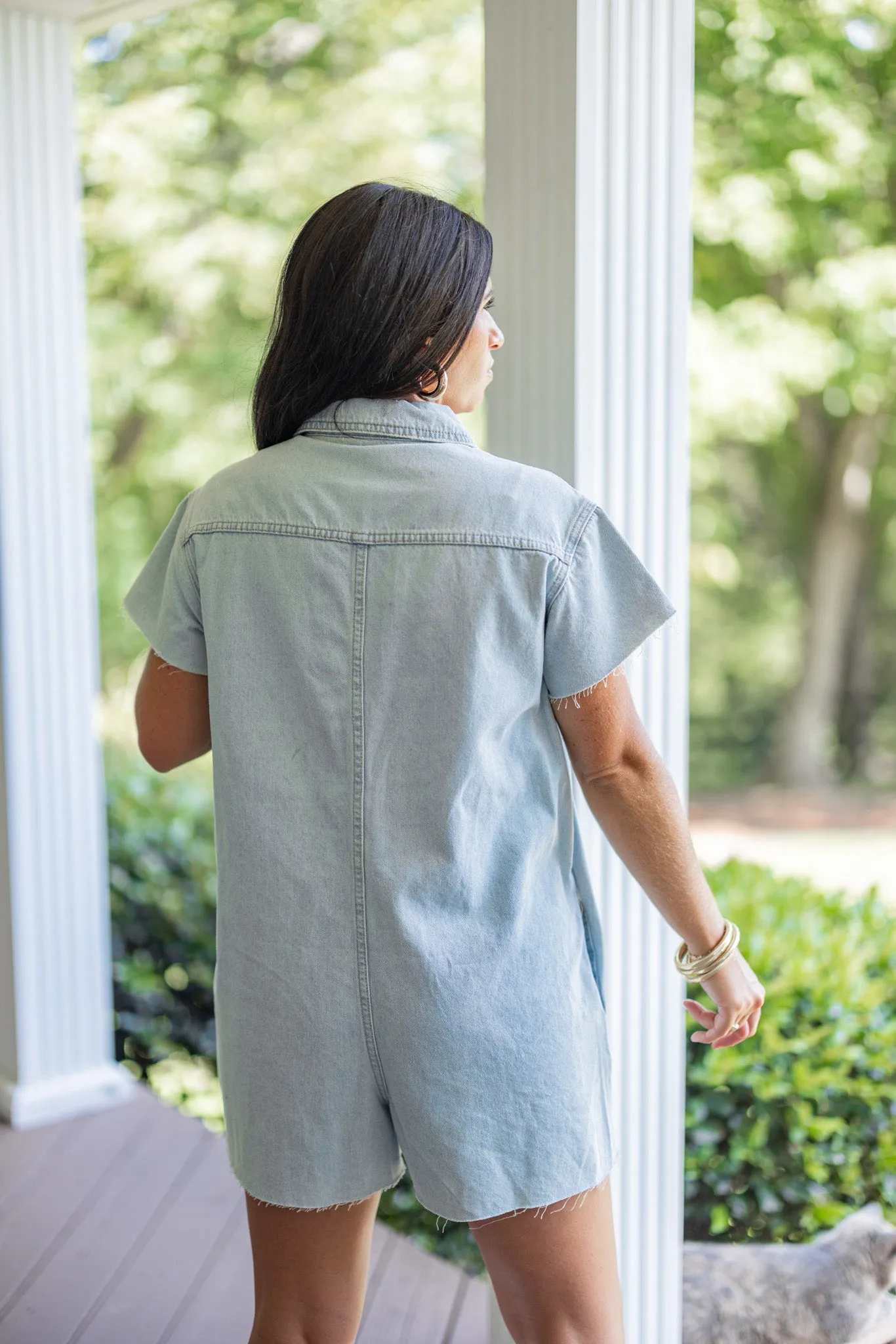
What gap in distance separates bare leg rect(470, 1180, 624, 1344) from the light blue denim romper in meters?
0.04

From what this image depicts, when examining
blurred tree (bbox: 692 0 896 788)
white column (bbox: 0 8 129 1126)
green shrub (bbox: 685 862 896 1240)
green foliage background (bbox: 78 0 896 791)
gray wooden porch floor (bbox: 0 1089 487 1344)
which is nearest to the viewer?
gray wooden porch floor (bbox: 0 1089 487 1344)

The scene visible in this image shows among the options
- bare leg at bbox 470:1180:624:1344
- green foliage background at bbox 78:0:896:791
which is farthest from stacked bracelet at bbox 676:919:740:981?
green foliage background at bbox 78:0:896:791

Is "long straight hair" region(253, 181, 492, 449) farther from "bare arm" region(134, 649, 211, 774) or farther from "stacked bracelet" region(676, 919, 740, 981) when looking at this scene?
"stacked bracelet" region(676, 919, 740, 981)

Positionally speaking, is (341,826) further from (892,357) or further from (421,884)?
(892,357)

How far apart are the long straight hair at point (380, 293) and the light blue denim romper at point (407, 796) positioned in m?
0.04

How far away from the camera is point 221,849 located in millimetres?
1271

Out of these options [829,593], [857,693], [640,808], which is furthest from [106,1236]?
[857,693]

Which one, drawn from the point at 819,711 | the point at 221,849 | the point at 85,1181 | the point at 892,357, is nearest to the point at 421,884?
the point at 221,849

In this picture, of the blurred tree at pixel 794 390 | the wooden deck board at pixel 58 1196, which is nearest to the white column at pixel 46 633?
the wooden deck board at pixel 58 1196

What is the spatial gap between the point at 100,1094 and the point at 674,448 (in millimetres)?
2223

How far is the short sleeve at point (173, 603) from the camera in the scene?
4.19ft

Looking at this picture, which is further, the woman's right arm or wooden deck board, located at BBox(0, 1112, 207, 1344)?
wooden deck board, located at BBox(0, 1112, 207, 1344)

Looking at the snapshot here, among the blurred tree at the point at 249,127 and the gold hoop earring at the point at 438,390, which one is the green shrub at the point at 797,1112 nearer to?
the gold hoop earring at the point at 438,390

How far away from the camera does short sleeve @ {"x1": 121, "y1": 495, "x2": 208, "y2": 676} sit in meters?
1.28
